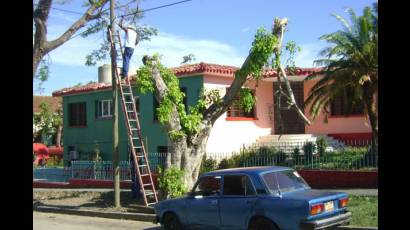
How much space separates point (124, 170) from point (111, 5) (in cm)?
704

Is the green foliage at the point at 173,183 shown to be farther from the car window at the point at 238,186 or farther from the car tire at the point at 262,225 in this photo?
the car tire at the point at 262,225

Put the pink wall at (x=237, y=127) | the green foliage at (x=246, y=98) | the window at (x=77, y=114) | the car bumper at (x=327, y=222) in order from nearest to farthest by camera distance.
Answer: the car bumper at (x=327, y=222) → the green foliage at (x=246, y=98) → the pink wall at (x=237, y=127) → the window at (x=77, y=114)

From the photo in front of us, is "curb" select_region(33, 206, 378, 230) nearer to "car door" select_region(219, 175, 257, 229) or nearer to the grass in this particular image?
"car door" select_region(219, 175, 257, 229)

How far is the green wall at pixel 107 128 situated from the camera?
22.3 m

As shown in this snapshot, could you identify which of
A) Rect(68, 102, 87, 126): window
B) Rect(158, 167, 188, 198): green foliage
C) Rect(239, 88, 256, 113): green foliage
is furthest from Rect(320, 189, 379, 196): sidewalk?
Rect(68, 102, 87, 126): window

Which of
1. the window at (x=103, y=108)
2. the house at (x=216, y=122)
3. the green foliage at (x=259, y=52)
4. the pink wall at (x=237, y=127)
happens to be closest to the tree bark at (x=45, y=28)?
the house at (x=216, y=122)

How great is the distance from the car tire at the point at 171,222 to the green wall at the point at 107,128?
1083 cm

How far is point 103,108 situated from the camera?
27.1m

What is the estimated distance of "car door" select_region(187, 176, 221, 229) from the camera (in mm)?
10312

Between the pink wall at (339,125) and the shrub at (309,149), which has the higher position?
the pink wall at (339,125)

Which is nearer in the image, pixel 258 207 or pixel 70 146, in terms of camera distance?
pixel 258 207
